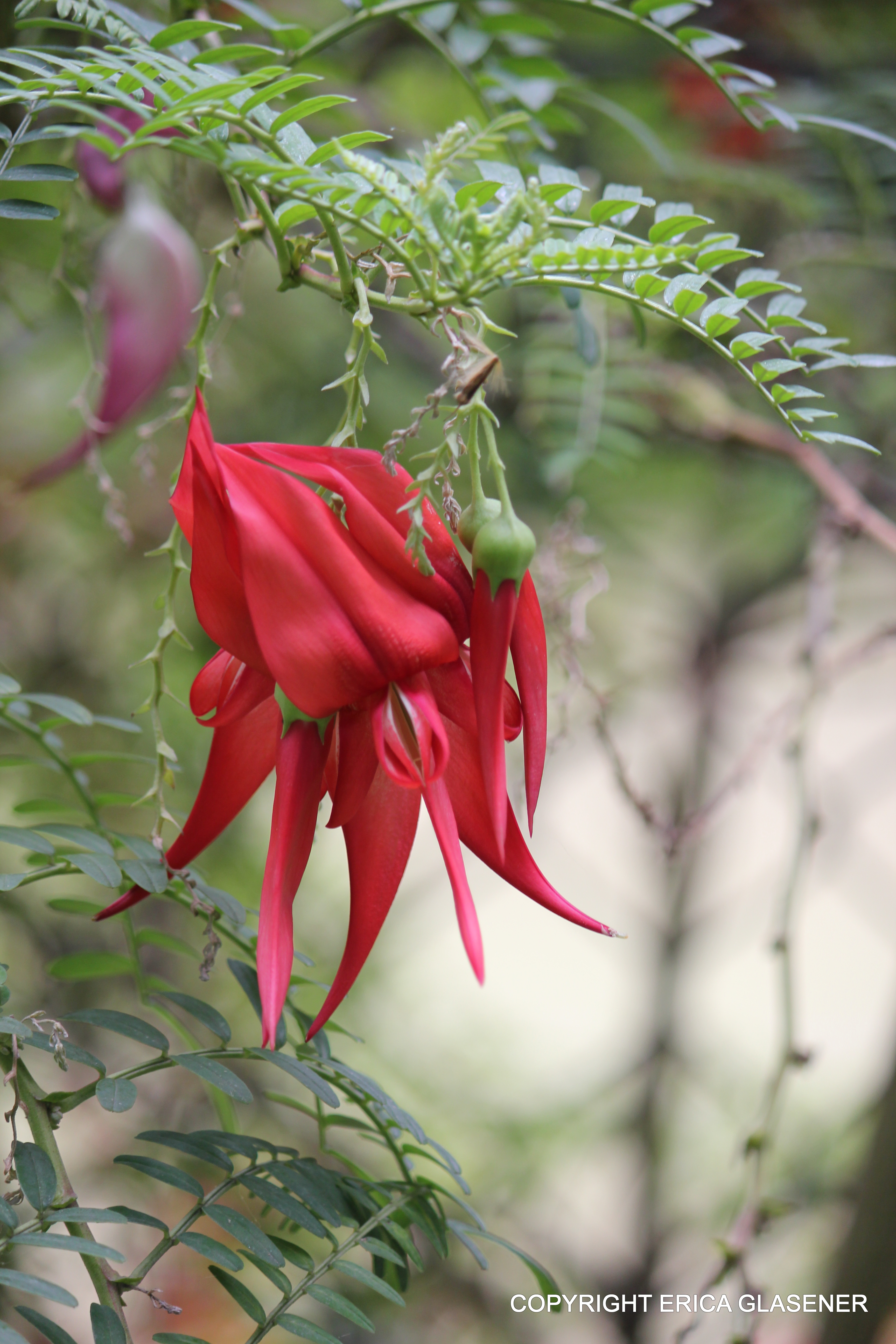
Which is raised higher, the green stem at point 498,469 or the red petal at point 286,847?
the green stem at point 498,469

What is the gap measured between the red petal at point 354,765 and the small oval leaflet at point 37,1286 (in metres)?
0.12

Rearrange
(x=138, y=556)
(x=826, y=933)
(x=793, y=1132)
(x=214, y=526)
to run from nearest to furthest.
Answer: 1. (x=214, y=526)
2. (x=138, y=556)
3. (x=793, y=1132)
4. (x=826, y=933)

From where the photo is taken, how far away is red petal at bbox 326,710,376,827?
28 centimetres

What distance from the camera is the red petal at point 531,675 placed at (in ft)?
0.94

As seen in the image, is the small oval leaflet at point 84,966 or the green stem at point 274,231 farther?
the small oval leaflet at point 84,966

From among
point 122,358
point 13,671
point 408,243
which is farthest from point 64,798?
point 408,243

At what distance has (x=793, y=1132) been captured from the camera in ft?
4.41

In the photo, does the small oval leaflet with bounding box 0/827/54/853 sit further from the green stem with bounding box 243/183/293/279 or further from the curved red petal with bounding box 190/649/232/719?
the green stem with bounding box 243/183/293/279

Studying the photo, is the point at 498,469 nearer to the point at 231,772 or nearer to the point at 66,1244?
the point at 231,772

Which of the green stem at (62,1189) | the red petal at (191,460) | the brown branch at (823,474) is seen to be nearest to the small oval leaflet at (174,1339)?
the green stem at (62,1189)

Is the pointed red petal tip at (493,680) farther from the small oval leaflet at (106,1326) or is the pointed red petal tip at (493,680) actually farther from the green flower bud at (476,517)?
the small oval leaflet at (106,1326)

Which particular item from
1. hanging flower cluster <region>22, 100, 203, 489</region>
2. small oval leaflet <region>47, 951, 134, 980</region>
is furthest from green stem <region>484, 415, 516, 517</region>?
small oval leaflet <region>47, 951, 134, 980</region>

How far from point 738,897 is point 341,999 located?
1226 mm

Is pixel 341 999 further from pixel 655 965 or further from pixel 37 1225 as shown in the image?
pixel 655 965
